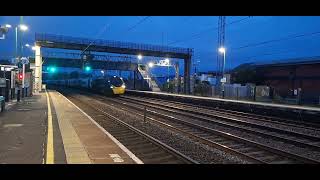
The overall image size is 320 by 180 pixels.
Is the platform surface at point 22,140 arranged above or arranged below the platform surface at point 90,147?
above

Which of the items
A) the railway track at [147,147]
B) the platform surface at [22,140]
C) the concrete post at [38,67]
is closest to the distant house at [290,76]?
the railway track at [147,147]

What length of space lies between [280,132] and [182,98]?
24.2m

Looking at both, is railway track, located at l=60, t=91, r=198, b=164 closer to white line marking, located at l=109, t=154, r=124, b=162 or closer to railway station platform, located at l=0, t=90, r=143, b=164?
railway station platform, located at l=0, t=90, r=143, b=164

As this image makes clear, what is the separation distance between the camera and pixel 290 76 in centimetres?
5156

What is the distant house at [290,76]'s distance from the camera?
47062mm

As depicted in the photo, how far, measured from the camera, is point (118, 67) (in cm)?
8719

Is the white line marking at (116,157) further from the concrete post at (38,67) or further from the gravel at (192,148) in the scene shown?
the concrete post at (38,67)

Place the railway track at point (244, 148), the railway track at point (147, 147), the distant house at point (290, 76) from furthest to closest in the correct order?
the distant house at point (290, 76), the railway track at point (244, 148), the railway track at point (147, 147)

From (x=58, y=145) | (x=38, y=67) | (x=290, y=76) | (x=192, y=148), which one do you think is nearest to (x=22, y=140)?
(x=58, y=145)

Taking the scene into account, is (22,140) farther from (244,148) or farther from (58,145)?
(244,148)
